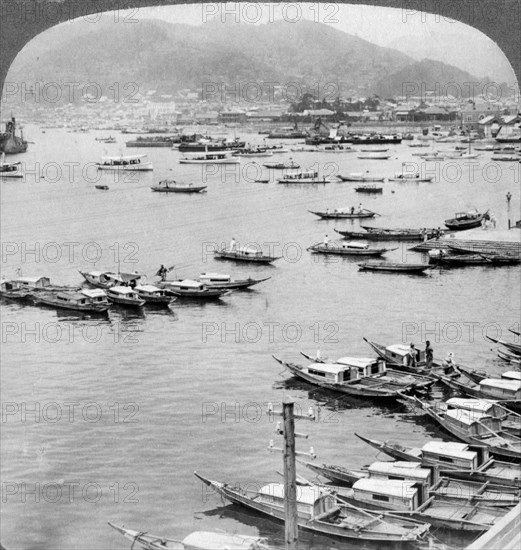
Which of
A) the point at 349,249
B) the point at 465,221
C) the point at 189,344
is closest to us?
the point at 189,344

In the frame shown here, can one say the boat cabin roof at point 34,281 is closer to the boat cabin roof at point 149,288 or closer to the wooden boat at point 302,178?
the boat cabin roof at point 149,288

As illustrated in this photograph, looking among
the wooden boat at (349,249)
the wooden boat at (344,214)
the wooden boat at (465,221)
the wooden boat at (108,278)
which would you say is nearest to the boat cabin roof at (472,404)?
the wooden boat at (108,278)

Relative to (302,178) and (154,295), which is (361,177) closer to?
(302,178)

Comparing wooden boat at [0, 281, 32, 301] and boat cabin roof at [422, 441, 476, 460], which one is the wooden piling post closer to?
boat cabin roof at [422, 441, 476, 460]

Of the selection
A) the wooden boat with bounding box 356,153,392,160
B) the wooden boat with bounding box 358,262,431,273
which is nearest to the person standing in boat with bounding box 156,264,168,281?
the wooden boat with bounding box 358,262,431,273

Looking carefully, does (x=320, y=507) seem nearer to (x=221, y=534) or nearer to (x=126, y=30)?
(x=221, y=534)

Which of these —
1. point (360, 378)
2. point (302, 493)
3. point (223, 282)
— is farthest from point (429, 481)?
point (223, 282)

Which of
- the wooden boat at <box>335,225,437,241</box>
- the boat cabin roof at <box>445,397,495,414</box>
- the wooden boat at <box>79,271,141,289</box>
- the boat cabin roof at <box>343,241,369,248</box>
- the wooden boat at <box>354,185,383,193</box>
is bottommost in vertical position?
the boat cabin roof at <box>445,397,495,414</box>
